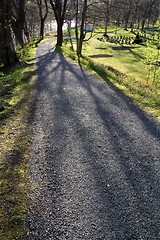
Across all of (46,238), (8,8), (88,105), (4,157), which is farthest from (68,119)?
(8,8)

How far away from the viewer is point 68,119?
564cm

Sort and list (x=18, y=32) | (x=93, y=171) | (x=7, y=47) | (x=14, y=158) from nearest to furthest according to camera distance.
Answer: (x=93, y=171) < (x=14, y=158) < (x=7, y=47) < (x=18, y=32)

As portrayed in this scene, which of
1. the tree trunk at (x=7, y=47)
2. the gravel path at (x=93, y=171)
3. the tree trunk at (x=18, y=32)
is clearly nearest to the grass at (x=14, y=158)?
the gravel path at (x=93, y=171)

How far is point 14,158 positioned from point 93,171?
5.02 feet

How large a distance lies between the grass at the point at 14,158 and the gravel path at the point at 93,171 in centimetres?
18

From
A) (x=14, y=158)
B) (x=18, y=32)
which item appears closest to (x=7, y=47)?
(x=18, y=32)

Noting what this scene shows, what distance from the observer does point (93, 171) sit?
3818 mm

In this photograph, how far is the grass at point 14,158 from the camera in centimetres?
284

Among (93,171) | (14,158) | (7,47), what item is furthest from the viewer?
(7,47)

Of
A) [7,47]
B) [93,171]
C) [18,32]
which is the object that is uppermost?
[18,32]

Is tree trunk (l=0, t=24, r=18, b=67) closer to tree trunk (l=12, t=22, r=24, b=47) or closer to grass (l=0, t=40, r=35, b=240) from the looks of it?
grass (l=0, t=40, r=35, b=240)

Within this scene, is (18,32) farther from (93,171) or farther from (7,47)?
(93,171)

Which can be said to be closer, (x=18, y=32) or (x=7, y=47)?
(x=7, y=47)

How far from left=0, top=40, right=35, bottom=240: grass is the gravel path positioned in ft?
0.59
